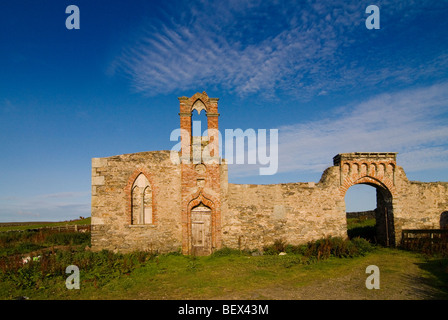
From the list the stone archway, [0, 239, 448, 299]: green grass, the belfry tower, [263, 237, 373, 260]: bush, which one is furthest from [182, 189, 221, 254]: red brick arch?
the stone archway

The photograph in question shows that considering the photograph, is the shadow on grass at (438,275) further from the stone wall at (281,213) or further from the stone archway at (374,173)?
the stone wall at (281,213)

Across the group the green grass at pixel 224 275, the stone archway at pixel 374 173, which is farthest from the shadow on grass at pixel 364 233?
the green grass at pixel 224 275

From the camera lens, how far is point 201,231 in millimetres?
13859

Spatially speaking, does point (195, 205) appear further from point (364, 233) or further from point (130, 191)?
point (364, 233)

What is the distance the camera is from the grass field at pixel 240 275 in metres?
8.43

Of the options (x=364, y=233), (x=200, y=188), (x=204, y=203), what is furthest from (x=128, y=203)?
(x=364, y=233)

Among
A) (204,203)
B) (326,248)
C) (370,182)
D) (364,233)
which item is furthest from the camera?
(364,233)

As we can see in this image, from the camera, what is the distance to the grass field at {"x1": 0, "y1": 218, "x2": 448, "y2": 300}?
8430 millimetres

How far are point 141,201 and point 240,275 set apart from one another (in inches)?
252

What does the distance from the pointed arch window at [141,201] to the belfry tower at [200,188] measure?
175cm

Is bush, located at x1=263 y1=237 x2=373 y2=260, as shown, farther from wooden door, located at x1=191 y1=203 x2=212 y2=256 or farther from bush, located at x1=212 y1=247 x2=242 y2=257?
wooden door, located at x1=191 y1=203 x2=212 y2=256

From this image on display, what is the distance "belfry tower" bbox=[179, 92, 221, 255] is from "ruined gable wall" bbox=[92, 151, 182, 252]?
47 cm
